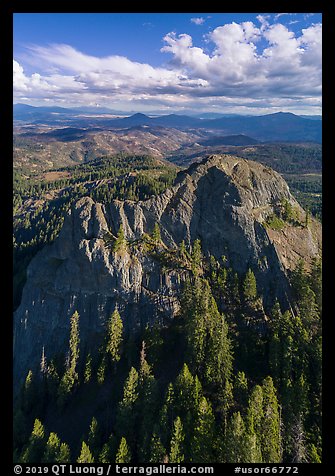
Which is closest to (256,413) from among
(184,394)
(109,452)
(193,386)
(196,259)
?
(193,386)

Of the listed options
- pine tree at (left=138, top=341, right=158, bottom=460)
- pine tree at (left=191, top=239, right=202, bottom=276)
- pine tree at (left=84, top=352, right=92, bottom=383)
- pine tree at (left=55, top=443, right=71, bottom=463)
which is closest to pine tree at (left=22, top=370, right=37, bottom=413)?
pine tree at (left=84, top=352, right=92, bottom=383)

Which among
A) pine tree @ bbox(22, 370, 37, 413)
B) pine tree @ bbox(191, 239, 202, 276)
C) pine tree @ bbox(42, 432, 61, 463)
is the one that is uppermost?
pine tree @ bbox(191, 239, 202, 276)

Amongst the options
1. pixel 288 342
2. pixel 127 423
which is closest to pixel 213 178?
pixel 288 342

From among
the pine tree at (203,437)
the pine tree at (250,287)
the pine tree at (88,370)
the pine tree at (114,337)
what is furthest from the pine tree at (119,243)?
the pine tree at (203,437)

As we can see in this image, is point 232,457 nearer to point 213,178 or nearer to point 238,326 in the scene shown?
point 238,326

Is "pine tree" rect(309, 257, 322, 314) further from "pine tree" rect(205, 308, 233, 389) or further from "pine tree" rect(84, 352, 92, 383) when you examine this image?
"pine tree" rect(84, 352, 92, 383)

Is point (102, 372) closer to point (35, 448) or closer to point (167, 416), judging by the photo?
point (35, 448)

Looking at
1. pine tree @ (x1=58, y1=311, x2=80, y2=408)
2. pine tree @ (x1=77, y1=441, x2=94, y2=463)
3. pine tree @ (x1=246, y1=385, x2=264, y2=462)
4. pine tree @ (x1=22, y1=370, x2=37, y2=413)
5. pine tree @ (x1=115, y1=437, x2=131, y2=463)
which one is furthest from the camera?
pine tree @ (x1=22, y1=370, x2=37, y2=413)
